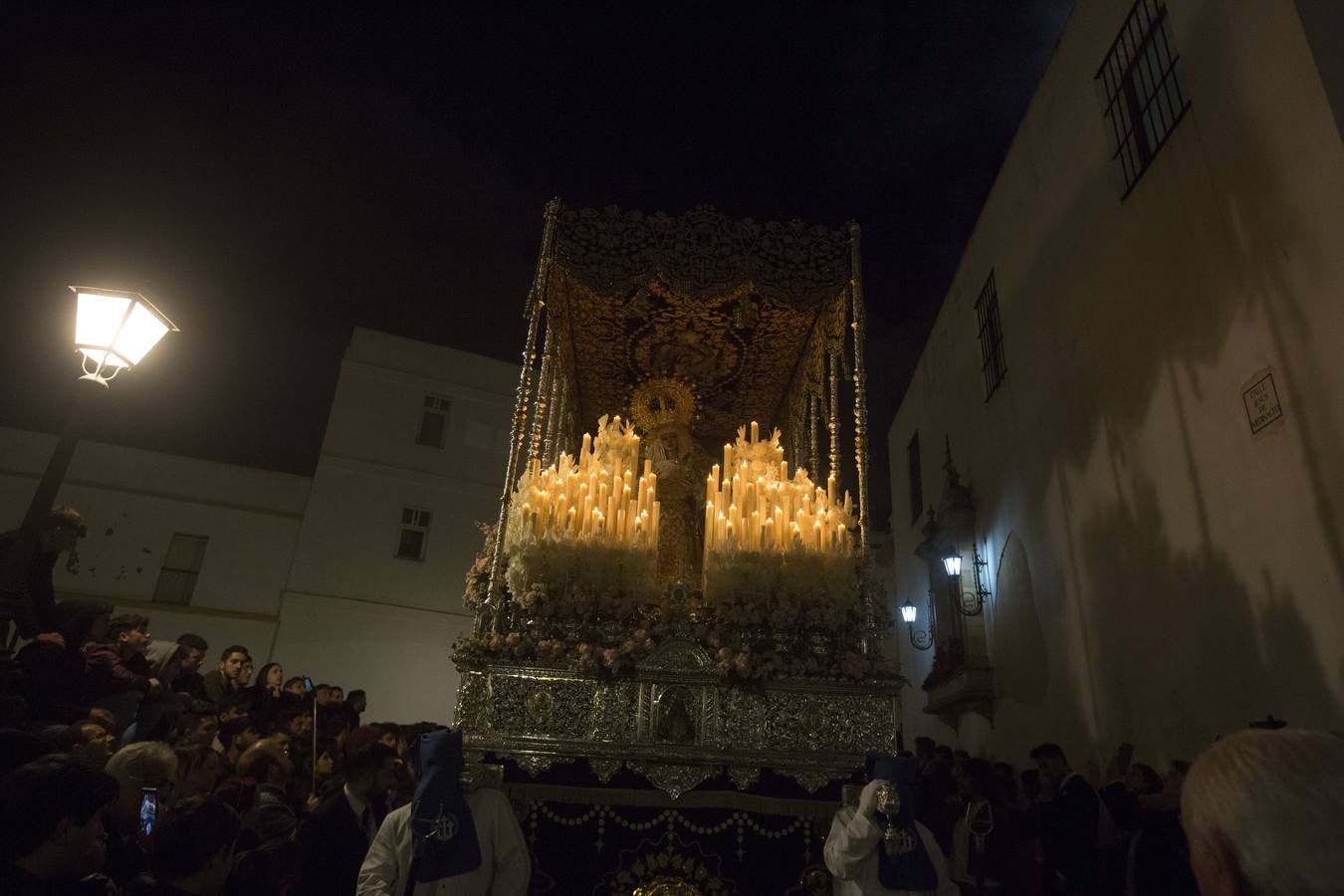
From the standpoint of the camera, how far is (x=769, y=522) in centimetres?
584

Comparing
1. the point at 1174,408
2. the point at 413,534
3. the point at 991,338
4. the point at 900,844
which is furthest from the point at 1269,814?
the point at 413,534

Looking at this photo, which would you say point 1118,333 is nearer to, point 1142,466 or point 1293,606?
point 1142,466

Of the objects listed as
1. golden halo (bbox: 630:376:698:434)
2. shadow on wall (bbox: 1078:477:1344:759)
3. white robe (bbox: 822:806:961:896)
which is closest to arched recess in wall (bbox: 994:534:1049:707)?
shadow on wall (bbox: 1078:477:1344:759)

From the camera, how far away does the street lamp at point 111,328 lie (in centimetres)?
452

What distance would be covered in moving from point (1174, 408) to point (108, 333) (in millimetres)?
7790

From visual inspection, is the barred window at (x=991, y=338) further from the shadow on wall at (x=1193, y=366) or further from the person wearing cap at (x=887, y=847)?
the person wearing cap at (x=887, y=847)

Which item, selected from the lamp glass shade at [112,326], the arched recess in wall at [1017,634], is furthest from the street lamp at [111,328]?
the arched recess in wall at [1017,634]

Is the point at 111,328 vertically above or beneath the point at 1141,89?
beneath

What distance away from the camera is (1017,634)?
10336 millimetres

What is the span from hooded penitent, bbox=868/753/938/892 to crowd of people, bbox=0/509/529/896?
2.00 m

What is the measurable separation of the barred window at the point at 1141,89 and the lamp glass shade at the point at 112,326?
790 centimetres

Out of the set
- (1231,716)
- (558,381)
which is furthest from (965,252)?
(1231,716)

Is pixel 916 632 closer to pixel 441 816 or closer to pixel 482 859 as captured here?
pixel 482 859

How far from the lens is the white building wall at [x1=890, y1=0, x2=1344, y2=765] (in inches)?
192
